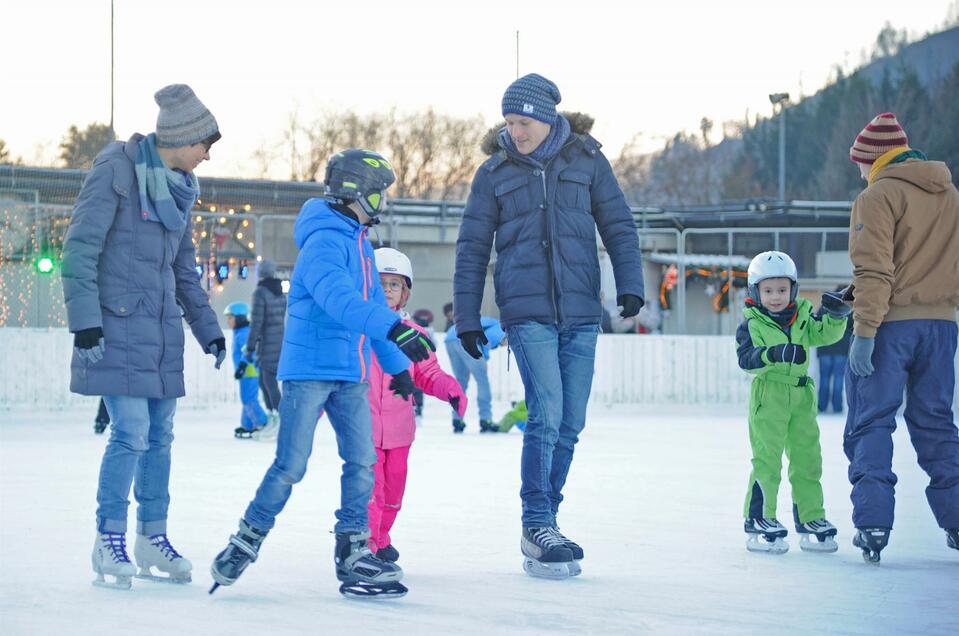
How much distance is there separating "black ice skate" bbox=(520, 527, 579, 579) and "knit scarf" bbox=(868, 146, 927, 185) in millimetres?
1834

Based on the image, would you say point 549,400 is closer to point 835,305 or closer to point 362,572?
point 362,572

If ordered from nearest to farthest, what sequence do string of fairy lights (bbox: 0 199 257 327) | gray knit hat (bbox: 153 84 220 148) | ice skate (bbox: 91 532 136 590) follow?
ice skate (bbox: 91 532 136 590) → gray knit hat (bbox: 153 84 220 148) → string of fairy lights (bbox: 0 199 257 327)

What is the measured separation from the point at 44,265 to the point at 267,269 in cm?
385

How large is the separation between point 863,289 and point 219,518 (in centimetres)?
312

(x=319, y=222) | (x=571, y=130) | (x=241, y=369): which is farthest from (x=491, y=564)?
(x=241, y=369)

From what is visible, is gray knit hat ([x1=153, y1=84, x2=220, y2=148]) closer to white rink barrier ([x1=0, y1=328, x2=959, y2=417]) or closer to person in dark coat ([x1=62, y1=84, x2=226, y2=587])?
person in dark coat ([x1=62, y1=84, x2=226, y2=587])

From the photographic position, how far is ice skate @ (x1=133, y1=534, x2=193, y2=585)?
4.82 meters

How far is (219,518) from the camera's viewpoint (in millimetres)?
6680

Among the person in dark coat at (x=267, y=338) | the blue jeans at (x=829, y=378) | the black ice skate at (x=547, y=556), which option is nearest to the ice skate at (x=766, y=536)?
the black ice skate at (x=547, y=556)

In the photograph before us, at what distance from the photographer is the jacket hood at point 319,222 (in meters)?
4.57

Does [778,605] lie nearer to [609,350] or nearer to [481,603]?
[481,603]

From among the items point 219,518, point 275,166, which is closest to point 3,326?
point 219,518

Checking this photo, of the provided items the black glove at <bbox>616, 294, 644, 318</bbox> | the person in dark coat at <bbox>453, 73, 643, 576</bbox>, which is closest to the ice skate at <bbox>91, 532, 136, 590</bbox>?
the person in dark coat at <bbox>453, 73, 643, 576</bbox>

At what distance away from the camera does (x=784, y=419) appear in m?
5.88
